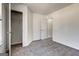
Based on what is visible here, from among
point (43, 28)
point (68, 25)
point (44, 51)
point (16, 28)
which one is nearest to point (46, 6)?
point (68, 25)

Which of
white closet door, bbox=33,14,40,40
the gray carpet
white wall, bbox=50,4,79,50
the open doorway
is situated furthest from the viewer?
white closet door, bbox=33,14,40,40

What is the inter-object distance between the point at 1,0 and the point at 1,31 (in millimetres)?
2067

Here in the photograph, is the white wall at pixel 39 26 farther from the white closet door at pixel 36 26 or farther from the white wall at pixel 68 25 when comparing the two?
the white wall at pixel 68 25

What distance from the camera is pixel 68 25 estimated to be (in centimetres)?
441

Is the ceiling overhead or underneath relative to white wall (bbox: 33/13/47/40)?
overhead

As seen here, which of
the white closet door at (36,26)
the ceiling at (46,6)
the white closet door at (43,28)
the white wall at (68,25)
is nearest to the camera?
the white wall at (68,25)

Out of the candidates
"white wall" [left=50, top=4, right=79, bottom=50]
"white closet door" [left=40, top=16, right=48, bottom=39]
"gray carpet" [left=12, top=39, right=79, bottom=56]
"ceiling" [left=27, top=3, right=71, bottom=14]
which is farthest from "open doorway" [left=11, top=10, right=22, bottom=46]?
"white wall" [left=50, top=4, right=79, bottom=50]

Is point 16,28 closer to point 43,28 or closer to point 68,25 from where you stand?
point 43,28

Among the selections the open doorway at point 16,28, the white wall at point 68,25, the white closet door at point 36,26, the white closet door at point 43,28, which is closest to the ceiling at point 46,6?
the white wall at point 68,25

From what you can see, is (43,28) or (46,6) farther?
(43,28)

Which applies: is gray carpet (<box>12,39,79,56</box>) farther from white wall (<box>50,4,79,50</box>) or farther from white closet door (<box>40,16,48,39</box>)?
white closet door (<box>40,16,48,39</box>)

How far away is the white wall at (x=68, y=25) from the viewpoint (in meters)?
3.88

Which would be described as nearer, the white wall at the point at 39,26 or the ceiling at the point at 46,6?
the ceiling at the point at 46,6

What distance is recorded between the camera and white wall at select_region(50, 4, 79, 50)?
3.88 metres
